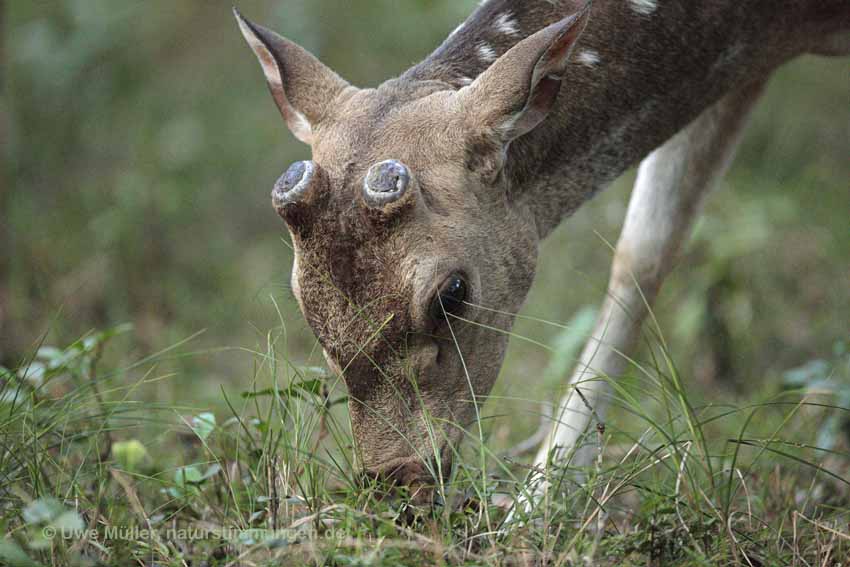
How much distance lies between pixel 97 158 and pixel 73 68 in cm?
108

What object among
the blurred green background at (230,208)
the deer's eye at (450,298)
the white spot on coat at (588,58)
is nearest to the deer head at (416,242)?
the deer's eye at (450,298)

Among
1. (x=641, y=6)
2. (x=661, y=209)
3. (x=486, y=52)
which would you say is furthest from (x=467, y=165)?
(x=661, y=209)

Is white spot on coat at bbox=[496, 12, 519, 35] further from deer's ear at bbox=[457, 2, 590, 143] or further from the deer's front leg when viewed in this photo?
the deer's front leg

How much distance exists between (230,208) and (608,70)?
566 cm

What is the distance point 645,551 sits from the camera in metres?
3.27

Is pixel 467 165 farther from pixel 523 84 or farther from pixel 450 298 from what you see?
pixel 450 298

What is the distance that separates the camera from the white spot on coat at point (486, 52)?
14.5 feet

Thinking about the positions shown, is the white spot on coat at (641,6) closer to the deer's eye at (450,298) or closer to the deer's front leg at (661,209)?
the deer's front leg at (661,209)

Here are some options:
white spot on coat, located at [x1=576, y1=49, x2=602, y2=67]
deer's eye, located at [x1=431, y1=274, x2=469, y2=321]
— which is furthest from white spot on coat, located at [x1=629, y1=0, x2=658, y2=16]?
deer's eye, located at [x1=431, y1=274, x2=469, y2=321]

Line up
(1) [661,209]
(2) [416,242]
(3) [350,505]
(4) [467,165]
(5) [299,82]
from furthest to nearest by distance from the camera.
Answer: (1) [661,209]
(5) [299,82]
(4) [467,165]
(2) [416,242]
(3) [350,505]

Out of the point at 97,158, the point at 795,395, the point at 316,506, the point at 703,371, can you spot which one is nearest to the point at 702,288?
the point at 703,371

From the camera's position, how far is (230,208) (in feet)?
31.2

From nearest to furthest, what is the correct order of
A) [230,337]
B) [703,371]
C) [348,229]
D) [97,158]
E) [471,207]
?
1. [348,229]
2. [471,207]
3. [703,371]
4. [230,337]
5. [97,158]

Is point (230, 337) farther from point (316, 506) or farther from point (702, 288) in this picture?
point (316, 506)
